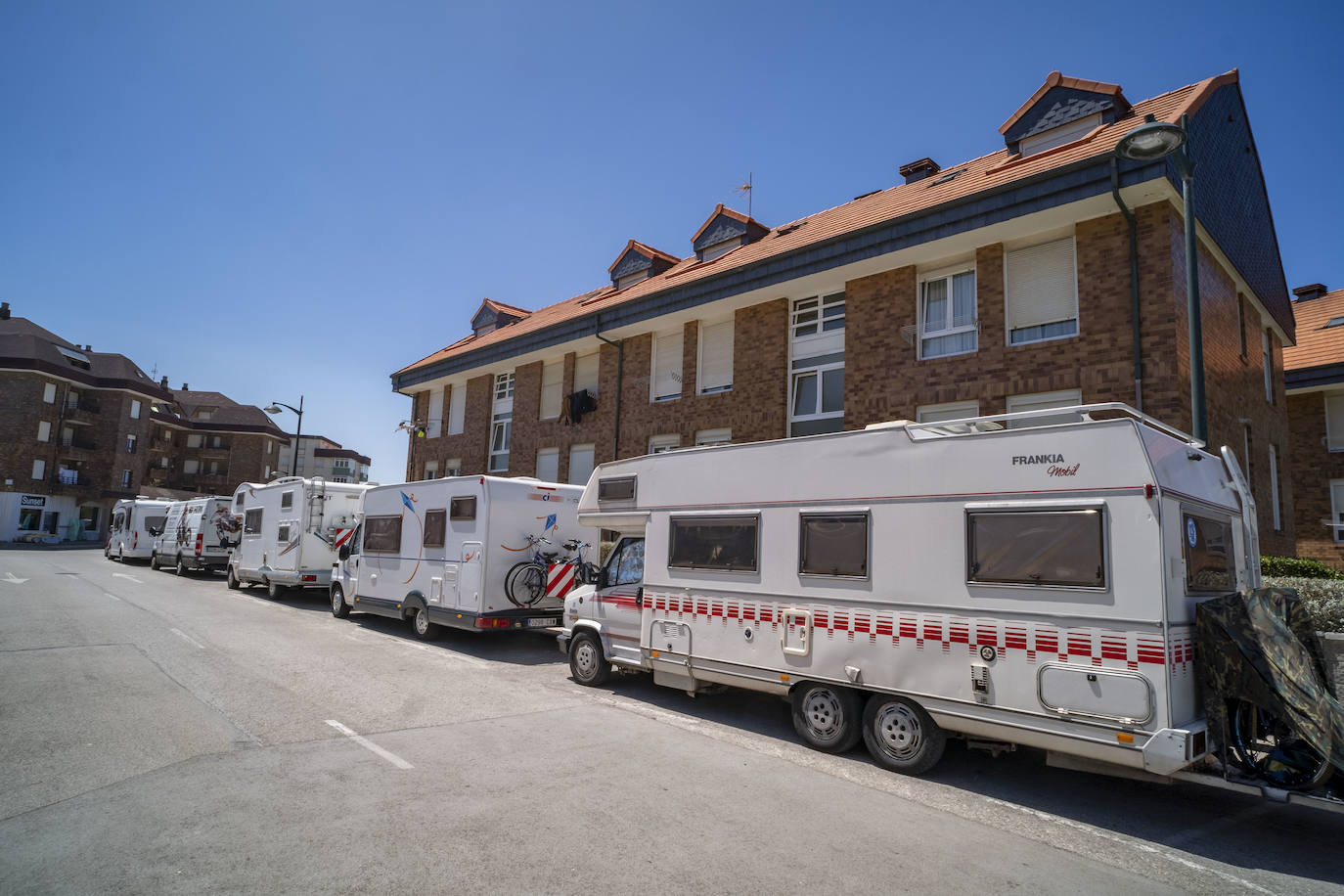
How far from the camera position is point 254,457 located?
6838 cm

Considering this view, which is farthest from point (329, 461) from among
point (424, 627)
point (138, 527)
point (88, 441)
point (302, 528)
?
point (424, 627)

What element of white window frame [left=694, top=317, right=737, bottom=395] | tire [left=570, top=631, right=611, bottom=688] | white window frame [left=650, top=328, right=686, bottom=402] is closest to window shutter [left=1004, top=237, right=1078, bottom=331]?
white window frame [left=694, top=317, right=737, bottom=395]

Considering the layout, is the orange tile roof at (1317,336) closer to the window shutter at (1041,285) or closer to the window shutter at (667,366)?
the window shutter at (1041,285)

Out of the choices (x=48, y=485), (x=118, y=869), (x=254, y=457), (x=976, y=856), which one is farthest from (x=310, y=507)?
(x=254, y=457)

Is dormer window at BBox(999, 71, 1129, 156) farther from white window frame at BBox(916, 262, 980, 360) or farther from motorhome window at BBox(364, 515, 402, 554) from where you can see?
motorhome window at BBox(364, 515, 402, 554)

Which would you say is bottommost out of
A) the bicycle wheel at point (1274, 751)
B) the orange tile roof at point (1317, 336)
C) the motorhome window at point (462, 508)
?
the bicycle wheel at point (1274, 751)

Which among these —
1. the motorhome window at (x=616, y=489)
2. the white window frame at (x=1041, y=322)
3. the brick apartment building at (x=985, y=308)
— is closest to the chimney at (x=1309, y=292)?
the brick apartment building at (x=985, y=308)

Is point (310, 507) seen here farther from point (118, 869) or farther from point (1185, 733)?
point (1185, 733)

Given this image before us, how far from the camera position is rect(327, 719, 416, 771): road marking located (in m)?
5.94

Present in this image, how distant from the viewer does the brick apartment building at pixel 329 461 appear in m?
82.2

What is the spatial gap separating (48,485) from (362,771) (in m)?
60.7

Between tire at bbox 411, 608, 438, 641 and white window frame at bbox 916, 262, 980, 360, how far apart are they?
997 centimetres

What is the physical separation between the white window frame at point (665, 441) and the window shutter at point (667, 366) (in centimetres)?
105

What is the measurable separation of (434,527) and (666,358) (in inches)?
308
